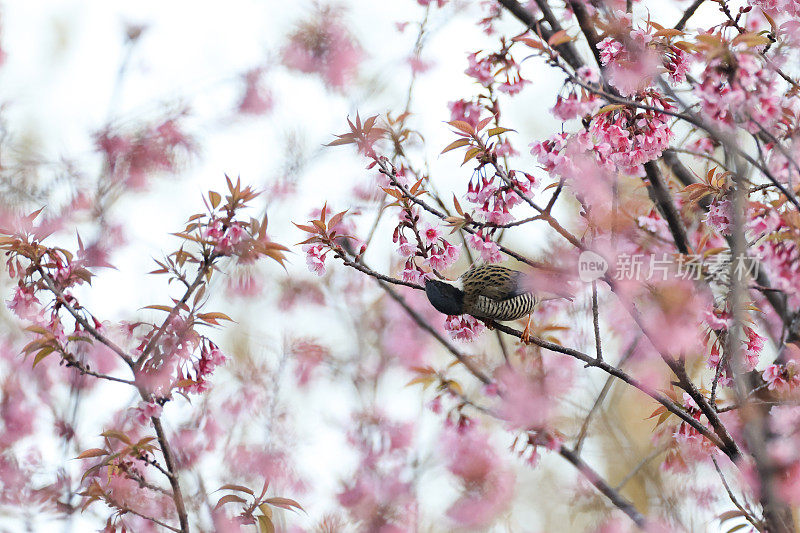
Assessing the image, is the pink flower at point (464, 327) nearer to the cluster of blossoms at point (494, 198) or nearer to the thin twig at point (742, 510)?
the cluster of blossoms at point (494, 198)

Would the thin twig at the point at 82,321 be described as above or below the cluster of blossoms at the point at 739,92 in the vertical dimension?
above

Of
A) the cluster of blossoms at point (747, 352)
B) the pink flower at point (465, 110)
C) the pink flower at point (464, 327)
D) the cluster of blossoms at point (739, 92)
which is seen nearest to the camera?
the cluster of blossoms at point (739, 92)

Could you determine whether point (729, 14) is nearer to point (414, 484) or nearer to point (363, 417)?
point (414, 484)

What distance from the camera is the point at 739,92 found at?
2.03 meters

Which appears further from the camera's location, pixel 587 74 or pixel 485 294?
pixel 485 294

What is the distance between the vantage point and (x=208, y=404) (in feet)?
17.3

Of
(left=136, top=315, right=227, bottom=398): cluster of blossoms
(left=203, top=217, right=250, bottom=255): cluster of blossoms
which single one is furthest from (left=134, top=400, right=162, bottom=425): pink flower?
(left=203, top=217, right=250, bottom=255): cluster of blossoms

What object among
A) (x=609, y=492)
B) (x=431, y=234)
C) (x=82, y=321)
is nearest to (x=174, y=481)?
(x=82, y=321)

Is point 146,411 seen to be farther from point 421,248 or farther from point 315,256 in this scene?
point 421,248

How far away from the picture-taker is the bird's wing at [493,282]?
2910 mm

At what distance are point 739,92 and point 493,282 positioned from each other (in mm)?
1229

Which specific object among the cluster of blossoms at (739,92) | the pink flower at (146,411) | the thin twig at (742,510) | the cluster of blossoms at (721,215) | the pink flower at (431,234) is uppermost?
the pink flower at (431,234)

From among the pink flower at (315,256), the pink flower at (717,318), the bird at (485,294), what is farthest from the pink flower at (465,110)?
the pink flower at (717,318)

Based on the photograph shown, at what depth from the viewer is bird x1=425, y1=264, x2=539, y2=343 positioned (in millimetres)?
2742
